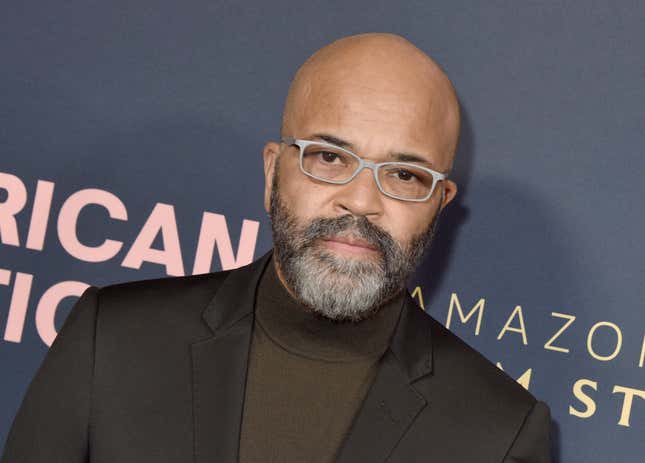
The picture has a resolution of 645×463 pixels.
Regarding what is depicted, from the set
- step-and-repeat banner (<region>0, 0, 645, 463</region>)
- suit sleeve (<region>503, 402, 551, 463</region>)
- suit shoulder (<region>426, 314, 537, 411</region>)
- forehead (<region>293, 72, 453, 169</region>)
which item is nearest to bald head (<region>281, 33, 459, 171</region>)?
forehead (<region>293, 72, 453, 169</region>)

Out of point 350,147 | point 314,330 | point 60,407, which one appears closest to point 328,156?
point 350,147

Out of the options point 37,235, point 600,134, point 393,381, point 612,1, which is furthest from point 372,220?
point 37,235

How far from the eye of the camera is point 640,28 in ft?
6.64

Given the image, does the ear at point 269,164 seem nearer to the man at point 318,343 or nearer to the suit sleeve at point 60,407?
the man at point 318,343

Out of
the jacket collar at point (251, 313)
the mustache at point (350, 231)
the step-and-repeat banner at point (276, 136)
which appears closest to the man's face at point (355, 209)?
the mustache at point (350, 231)

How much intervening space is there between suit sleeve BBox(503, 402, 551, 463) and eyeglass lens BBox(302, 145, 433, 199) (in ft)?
1.59

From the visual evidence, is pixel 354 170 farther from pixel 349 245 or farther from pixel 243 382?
pixel 243 382

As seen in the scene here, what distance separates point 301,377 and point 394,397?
0.18 metres

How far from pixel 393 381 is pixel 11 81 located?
1139mm

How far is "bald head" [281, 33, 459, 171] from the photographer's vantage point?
5.74ft

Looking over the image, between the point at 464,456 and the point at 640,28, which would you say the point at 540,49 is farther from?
the point at 464,456

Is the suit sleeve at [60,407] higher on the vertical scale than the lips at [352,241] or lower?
lower

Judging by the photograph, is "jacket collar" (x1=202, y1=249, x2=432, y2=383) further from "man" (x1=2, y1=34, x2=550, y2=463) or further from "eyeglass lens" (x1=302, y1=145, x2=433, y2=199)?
"eyeglass lens" (x1=302, y1=145, x2=433, y2=199)

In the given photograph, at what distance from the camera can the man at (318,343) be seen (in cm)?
173
